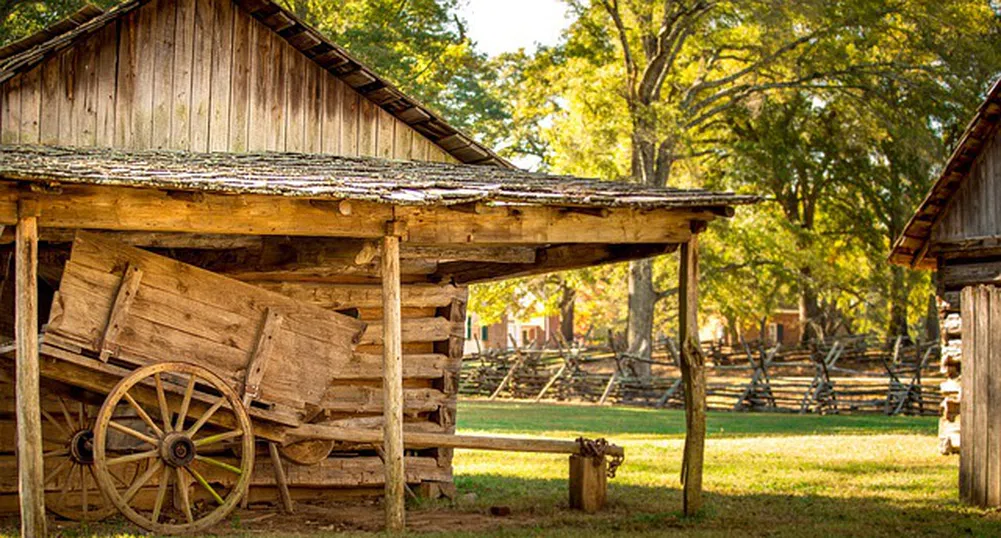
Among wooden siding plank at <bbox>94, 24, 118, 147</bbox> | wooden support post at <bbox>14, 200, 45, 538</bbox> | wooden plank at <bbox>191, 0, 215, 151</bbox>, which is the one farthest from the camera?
wooden plank at <bbox>191, 0, 215, 151</bbox>

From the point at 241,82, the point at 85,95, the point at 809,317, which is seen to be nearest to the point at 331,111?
the point at 241,82

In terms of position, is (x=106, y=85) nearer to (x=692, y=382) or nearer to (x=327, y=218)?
(x=327, y=218)

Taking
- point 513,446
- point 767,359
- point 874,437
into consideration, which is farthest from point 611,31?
point 513,446

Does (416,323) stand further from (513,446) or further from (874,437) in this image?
(874,437)

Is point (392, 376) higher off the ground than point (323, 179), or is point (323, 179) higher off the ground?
point (323, 179)

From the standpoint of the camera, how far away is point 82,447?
37.4 ft

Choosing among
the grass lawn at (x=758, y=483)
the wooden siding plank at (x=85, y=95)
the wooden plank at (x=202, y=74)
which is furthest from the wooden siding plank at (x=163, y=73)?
the grass lawn at (x=758, y=483)

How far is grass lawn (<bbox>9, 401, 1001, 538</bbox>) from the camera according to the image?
11.3 metres

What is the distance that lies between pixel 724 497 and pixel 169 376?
603 cm

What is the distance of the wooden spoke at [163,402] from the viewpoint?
10.5 metres

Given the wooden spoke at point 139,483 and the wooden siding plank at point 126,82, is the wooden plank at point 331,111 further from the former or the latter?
the wooden spoke at point 139,483

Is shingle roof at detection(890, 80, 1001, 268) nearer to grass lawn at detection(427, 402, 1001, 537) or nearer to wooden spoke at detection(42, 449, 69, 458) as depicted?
grass lawn at detection(427, 402, 1001, 537)

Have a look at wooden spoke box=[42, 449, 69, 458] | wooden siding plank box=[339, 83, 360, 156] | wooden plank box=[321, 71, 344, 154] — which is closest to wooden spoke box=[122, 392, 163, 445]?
wooden spoke box=[42, 449, 69, 458]

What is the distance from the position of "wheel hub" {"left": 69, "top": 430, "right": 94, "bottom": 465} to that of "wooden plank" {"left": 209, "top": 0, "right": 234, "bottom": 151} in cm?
376
